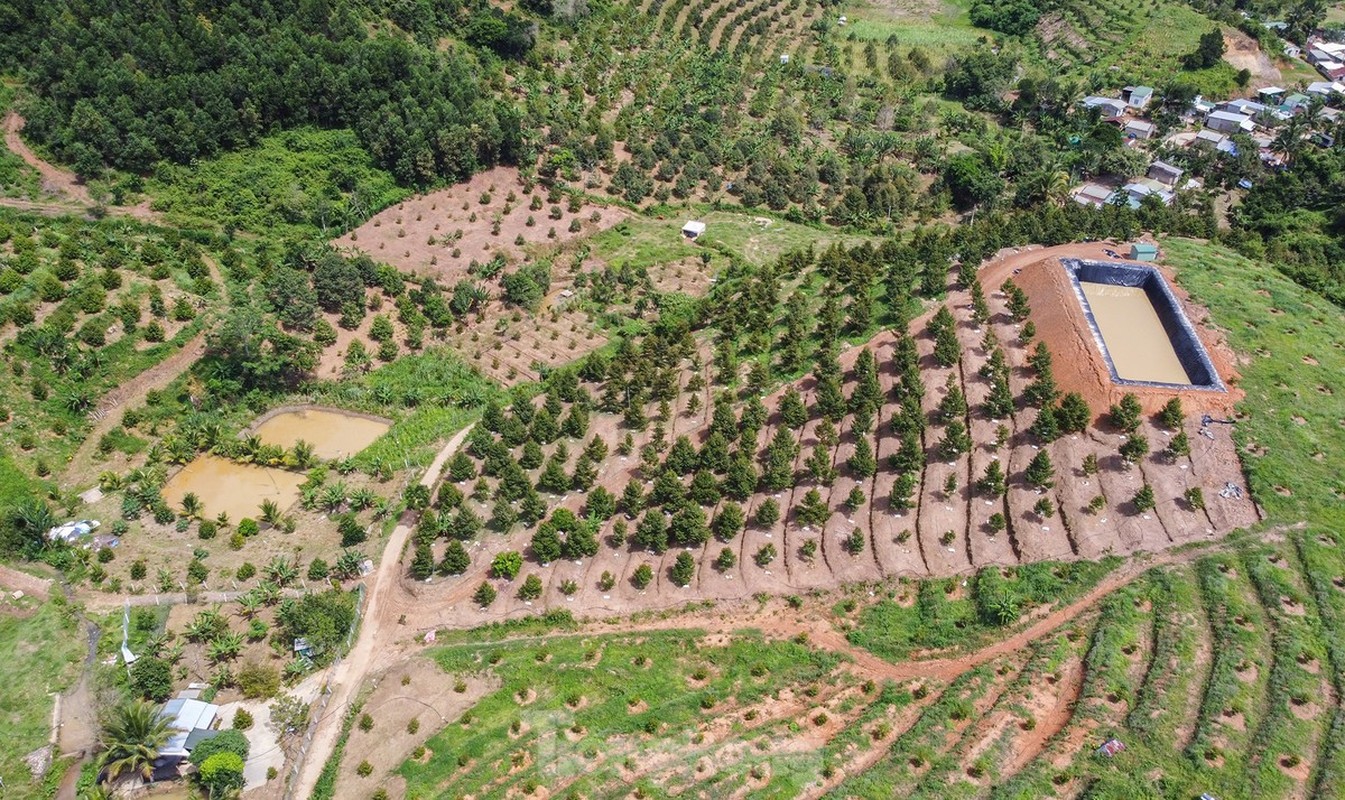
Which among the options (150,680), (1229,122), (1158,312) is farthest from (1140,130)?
(150,680)

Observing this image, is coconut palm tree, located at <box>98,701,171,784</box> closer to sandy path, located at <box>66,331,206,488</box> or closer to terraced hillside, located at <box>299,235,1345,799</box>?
terraced hillside, located at <box>299,235,1345,799</box>

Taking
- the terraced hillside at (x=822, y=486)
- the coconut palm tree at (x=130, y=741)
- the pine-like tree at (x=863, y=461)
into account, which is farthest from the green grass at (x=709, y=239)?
the coconut palm tree at (x=130, y=741)

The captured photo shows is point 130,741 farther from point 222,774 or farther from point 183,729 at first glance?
point 222,774

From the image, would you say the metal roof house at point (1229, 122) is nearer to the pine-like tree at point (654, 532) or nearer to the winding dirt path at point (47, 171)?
the pine-like tree at point (654, 532)

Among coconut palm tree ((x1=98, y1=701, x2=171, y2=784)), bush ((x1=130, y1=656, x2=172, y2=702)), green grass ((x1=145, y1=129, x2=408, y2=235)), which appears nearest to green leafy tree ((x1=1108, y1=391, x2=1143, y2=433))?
coconut palm tree ((x1=98, y1=701, x2=171, y2=784))

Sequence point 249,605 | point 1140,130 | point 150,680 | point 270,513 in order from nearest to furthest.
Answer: point 150,680, point 249,605, point 270,513, point 1140,130

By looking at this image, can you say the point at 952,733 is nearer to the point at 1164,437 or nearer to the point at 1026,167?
the point at 1164,437
